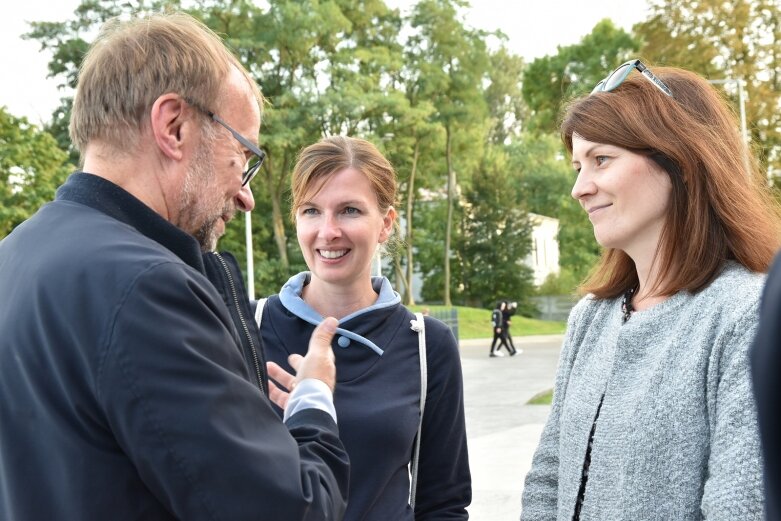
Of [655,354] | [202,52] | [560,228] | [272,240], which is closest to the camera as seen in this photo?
[202,52]

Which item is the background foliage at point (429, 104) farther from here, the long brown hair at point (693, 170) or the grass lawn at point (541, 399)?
the long brown hair at point (693, 170)

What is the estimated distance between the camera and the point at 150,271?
67.2 inches

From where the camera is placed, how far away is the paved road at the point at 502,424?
8.42 metres

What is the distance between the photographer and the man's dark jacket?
65.6 inches

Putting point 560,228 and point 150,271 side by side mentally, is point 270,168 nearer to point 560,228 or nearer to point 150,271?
point 560,228

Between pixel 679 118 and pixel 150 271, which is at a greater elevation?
pixel 679 118

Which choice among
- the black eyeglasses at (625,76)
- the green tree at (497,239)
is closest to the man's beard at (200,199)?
the black eyeglasses at (625,76)

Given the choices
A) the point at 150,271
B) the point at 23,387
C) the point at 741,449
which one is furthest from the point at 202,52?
the point at 741,449

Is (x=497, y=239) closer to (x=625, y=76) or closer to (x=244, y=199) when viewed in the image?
(x=625, y=76)

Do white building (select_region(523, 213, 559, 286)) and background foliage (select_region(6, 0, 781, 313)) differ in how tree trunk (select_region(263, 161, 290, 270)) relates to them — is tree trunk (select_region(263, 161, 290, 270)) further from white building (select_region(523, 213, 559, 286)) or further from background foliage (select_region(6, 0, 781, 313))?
white building (select_region(523, 213, 559, 286))

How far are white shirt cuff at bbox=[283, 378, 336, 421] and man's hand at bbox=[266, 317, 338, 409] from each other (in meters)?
0.03

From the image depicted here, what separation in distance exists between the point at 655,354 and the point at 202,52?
4.66 ft

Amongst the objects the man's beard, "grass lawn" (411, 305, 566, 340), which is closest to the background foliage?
"grass lawn" (411, 305, 566, 340)

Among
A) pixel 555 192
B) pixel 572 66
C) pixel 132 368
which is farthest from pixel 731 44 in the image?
pixel 555 192
